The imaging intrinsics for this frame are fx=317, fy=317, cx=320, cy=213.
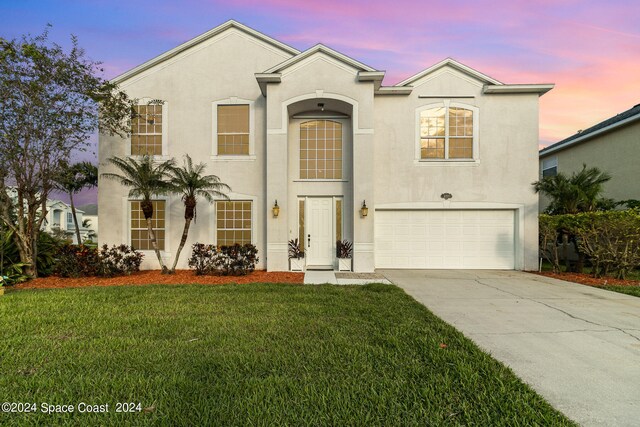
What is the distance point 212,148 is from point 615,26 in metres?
13.0

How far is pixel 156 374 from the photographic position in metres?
3.34

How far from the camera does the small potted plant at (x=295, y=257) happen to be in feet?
34.8

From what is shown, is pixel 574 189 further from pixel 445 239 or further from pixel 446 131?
pixel 446 131

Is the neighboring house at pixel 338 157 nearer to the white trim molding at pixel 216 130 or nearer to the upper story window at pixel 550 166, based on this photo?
the white trim molding at pixel 216 130

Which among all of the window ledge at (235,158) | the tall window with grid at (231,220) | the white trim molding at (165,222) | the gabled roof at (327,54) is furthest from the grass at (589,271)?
the white trim molding at (165,222)

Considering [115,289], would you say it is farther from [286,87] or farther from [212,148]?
[286,87]

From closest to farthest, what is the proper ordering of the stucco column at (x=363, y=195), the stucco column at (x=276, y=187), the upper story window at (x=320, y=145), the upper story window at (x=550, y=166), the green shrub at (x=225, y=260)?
the green shrub at (x=225, y=260), the stucco column at (x=363, y=195), the stucco column at (x=276, y=187), the upper story window at (x=320, y=145), the upper story window at (x=550, y=166)

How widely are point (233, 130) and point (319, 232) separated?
15.9 feet

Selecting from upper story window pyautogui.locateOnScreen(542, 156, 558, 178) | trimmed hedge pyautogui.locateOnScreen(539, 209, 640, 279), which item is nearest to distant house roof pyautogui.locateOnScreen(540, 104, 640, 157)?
upper story window pyautogui.locateOnScreen(542, 156, 558, 178)

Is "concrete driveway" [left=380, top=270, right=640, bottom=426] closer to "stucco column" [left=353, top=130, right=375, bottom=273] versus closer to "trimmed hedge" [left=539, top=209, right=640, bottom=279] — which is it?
"stucco column" [left=353, top=130, right=375, bottom=273]

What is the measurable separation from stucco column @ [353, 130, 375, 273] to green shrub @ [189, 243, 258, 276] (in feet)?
11.3

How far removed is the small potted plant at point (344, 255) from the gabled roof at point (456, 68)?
618 cm

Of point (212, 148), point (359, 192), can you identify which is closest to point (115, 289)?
point (212, 148)

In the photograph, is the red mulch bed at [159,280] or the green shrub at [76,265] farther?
the green shrub at [76,265]
